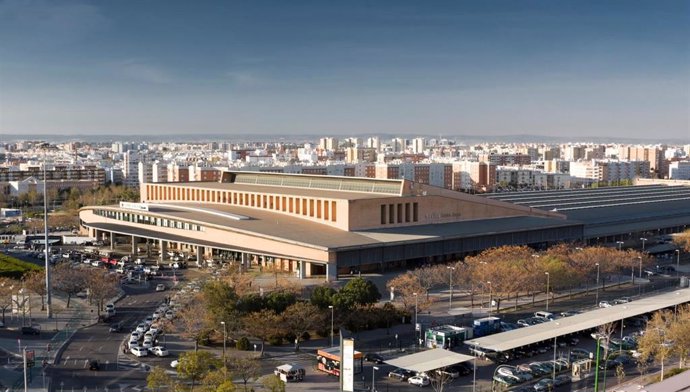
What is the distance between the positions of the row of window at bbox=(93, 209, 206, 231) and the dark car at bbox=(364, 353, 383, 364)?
21731 mm

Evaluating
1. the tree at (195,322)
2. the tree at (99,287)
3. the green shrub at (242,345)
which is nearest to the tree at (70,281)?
the tree at (99,287)

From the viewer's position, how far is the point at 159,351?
24.9 meters

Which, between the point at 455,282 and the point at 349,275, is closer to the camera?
the point at 455,282

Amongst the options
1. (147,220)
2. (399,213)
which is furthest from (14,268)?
(399,213)

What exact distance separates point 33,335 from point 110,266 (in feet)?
51.7

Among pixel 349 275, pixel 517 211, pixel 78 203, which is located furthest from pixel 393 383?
pixel 78 203

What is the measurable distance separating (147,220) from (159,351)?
996 inches

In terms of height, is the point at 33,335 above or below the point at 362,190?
below

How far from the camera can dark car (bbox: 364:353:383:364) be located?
2430cm

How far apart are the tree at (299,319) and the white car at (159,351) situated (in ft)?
14.2

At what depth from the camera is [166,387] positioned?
2103 cm

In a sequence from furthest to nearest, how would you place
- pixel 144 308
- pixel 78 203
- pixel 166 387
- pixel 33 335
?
pixel 78 203 → pixel 144 308 → pixel 33 335 → pixel 166 387

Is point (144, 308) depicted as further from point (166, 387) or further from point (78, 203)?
point (78, 203)

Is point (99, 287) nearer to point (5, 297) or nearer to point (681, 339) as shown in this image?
point (5, 297)
